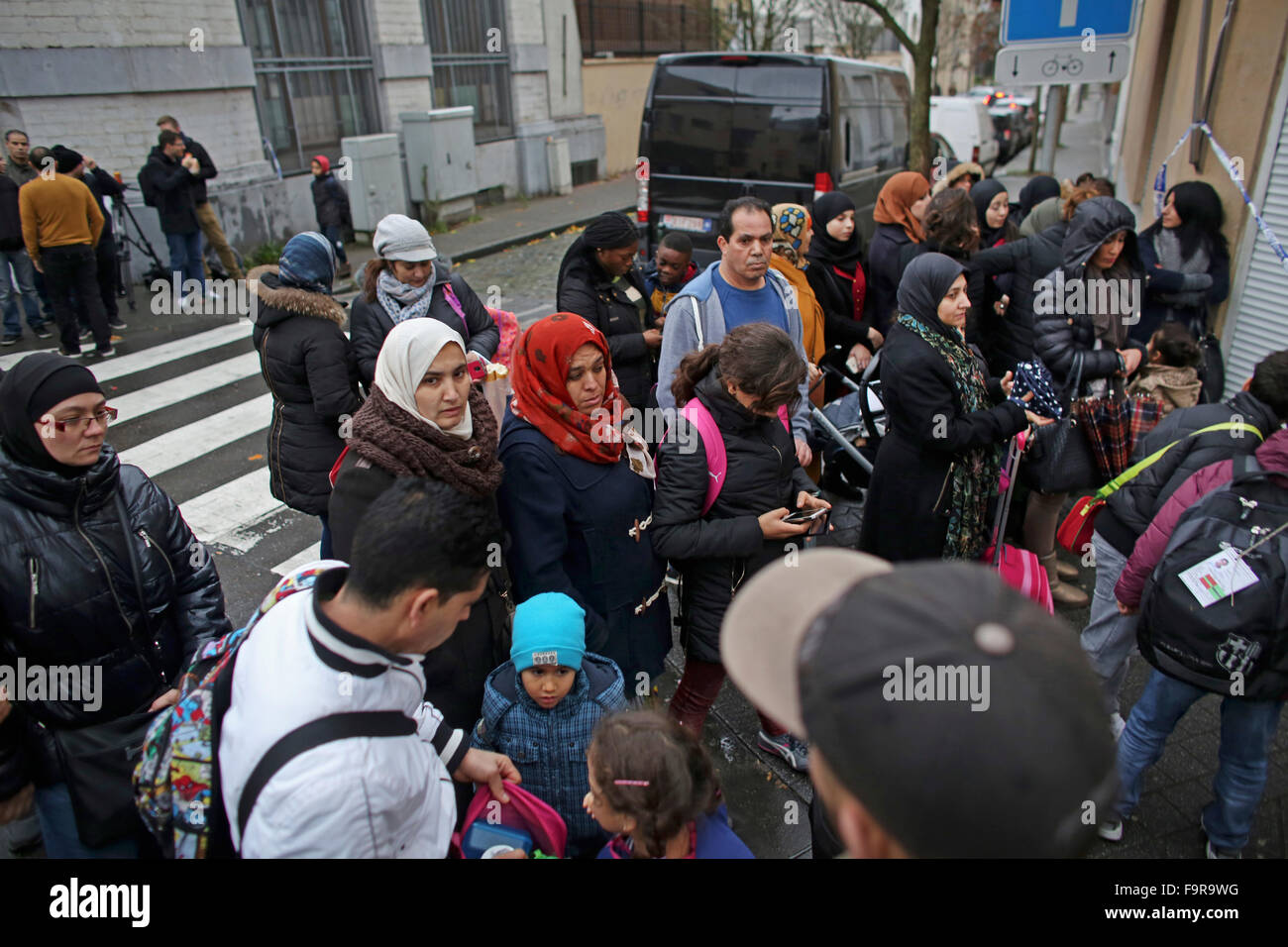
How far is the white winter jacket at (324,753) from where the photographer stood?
4.71ft

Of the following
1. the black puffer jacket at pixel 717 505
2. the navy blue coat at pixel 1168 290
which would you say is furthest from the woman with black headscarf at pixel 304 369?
the navy blue coat at pixel 1168 290

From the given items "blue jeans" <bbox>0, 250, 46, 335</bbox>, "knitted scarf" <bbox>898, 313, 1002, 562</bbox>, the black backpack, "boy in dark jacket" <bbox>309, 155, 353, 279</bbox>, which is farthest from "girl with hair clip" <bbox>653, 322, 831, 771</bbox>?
"boy in dark jacket" <bbox>309, 155, 353, 279</bbox>

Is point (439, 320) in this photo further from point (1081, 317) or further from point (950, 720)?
point (950, 720)

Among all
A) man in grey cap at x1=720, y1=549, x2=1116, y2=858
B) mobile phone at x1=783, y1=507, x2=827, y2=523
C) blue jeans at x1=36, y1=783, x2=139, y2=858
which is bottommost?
blue jeans at x1=36, y1=783, x2=139, y2=858

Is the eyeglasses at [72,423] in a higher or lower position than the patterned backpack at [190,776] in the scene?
higher

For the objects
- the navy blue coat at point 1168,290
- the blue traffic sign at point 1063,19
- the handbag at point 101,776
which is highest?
the blue traffic sign at point 1063,19

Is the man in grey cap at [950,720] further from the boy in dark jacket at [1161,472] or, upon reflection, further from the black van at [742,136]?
the black van at [742,136]

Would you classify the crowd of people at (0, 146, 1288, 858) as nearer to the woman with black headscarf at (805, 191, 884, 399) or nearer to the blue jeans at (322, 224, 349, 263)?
the woman with black headscarf at (805, 191, 884, 399)

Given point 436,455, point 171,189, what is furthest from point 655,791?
point 171,189

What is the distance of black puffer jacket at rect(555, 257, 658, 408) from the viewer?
461 centimetres

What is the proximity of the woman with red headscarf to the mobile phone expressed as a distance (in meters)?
0.52

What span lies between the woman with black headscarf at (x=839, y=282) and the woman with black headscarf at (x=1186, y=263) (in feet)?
5.46
